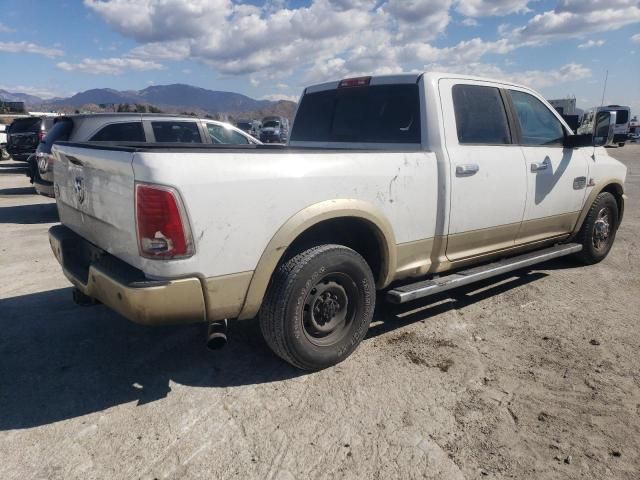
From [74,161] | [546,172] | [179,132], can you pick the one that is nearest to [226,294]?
[74,161]

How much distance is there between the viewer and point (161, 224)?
7.98ft

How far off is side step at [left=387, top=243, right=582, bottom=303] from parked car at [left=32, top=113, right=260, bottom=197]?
15.0 feet

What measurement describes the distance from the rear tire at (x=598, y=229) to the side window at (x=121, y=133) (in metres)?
6.60

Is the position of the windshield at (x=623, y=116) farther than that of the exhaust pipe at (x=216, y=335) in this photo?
Yes

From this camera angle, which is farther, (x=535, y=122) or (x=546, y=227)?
(x=546, y=227)

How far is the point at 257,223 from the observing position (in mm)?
2697

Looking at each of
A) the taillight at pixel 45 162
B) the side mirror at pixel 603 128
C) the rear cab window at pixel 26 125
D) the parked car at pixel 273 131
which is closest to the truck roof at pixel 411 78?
the side mirror at pixel 603 128

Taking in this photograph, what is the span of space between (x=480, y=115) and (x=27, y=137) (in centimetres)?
1352

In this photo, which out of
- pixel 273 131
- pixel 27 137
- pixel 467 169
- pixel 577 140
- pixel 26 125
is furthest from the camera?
pixel 273 131

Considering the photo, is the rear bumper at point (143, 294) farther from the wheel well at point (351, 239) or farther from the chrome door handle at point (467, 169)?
the chrome door handle at point (467, 169)

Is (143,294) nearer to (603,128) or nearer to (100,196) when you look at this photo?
(100,196)

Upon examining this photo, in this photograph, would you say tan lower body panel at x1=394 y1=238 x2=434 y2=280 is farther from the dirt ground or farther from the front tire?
the dirt ground

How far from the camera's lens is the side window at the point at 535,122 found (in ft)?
14.7

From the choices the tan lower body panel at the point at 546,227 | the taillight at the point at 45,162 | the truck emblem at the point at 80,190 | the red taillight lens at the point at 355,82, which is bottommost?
the tan lower body panel at the point at 546,227
